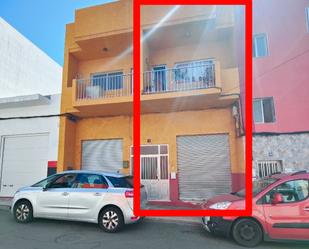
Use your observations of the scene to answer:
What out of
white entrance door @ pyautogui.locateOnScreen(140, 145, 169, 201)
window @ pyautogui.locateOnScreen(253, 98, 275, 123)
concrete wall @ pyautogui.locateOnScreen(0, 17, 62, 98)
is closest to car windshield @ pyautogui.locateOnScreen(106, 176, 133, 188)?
white entrance door @ pyautogui.locateOnScreen(140, 145, 169, 201)

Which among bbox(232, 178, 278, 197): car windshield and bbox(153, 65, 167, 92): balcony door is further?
bbox(153, 65, 167, 92): balcony door

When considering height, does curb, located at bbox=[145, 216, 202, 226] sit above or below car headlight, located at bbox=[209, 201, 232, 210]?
below

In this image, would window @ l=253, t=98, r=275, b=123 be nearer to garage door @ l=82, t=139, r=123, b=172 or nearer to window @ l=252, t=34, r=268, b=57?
window @ l=252, t=34, r=268, b=57

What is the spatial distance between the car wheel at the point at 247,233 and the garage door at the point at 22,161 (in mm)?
8963

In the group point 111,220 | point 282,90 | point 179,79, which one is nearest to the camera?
point 111,220

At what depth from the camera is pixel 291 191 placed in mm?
5262

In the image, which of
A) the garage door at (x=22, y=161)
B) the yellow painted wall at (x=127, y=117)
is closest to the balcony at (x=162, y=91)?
the yellow painted wall at (x=127, y=117)

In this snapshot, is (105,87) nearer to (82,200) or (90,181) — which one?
(90,181)

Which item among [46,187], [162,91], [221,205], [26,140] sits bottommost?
[221,205]

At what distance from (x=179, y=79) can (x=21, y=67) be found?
11.8m

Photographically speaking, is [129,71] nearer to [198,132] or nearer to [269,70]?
[198,132]

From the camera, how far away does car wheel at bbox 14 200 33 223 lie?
6.94m

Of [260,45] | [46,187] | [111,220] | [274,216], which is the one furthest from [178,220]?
[260,45]

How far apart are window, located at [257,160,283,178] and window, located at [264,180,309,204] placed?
12.7 feet
